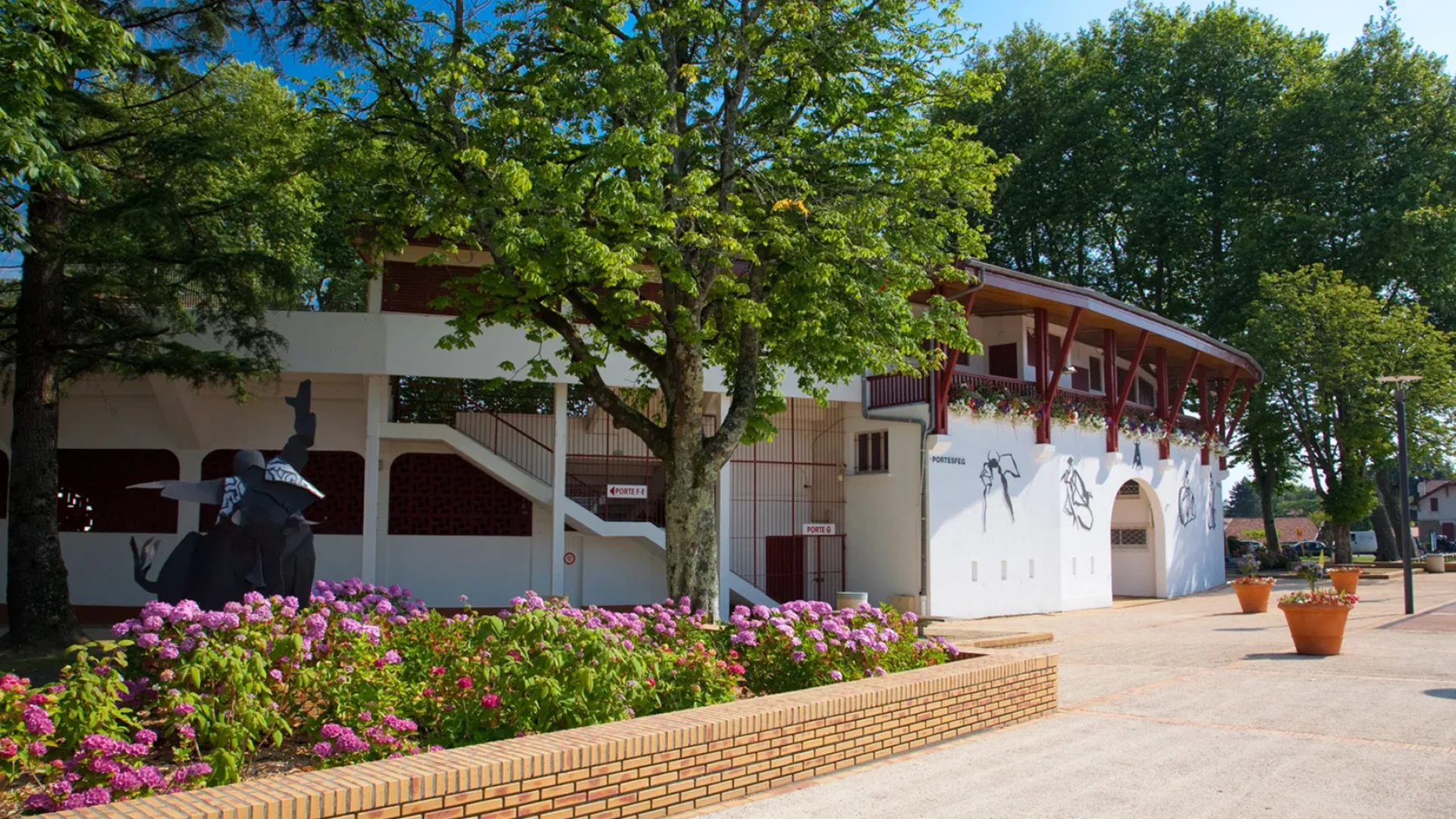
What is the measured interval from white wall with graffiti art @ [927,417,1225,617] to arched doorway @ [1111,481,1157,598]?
3 centimetres

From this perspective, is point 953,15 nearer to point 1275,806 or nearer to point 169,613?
point 1275,806

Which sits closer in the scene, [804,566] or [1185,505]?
[804,566]

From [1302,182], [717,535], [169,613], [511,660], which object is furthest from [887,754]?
[1302,182]

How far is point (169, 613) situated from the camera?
6.86m

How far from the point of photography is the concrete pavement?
6.60 metres

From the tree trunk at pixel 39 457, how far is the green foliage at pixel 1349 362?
3215 cm

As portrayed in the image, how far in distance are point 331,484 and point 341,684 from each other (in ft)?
49.4

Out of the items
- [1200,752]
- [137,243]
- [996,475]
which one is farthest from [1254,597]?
[137,243]

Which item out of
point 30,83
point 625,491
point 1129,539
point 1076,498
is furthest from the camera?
point 1129,539

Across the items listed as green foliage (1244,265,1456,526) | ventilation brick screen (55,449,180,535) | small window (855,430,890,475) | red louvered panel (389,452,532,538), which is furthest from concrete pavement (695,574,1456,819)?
green foliage (1244,265,1456,526)

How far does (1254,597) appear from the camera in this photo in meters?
21.5

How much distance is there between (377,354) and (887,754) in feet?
43.8

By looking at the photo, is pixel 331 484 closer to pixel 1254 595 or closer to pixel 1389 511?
pixel 1254 595

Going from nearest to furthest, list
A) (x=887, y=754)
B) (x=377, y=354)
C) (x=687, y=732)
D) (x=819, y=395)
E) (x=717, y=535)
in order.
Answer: (x=687, y=732), (x=887, y=754), (x=819, y=395), (x=377, y=354), (x=717, y=535)
